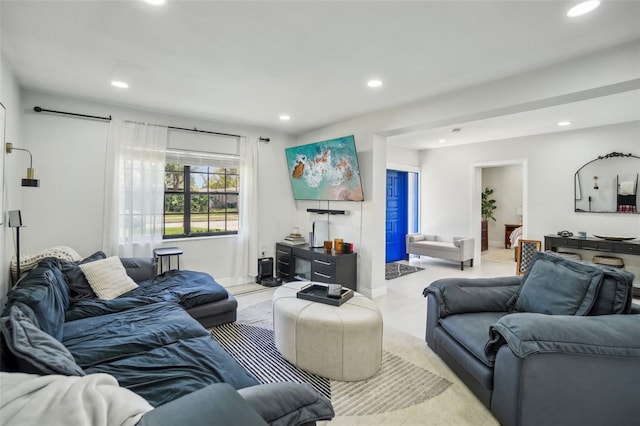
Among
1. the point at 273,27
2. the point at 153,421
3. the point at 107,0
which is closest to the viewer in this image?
the point at 153,421

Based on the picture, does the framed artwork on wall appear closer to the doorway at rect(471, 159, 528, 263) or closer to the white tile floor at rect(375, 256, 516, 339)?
the white tile floor at rect(375, 256, 516, 339)

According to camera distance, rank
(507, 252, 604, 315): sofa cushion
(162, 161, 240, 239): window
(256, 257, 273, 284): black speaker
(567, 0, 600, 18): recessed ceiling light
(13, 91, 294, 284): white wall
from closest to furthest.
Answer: (567, 0, 600, 18): recessed ceiling light
(507, 252, 604, 315): sofa cushion
(13, 91, 294, 284): white wall
(162, 161, 240, 239): window
(256, 257, 273, 284): black speaker

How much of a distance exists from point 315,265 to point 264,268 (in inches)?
40.2

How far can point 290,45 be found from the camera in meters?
2.36

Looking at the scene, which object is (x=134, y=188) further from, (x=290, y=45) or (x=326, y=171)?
(x=290, y=45)

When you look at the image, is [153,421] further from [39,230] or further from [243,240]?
[243,240]

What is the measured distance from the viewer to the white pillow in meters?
2.92

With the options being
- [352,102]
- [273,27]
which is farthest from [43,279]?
[352,102]

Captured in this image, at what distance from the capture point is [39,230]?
3453 millimetres

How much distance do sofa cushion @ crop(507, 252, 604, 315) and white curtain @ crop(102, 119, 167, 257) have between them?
4180 millimetres

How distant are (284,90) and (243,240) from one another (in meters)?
2.51

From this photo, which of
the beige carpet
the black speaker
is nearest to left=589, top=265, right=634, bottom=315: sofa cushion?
the beige carpet

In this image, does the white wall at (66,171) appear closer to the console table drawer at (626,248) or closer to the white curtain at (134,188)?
the white curtain at (134,188)

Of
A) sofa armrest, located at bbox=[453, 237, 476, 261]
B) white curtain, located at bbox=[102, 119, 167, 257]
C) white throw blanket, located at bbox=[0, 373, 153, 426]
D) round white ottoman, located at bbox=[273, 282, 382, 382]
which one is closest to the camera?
white throw blanket, located at bbox=[0, 373, 153, 426]
